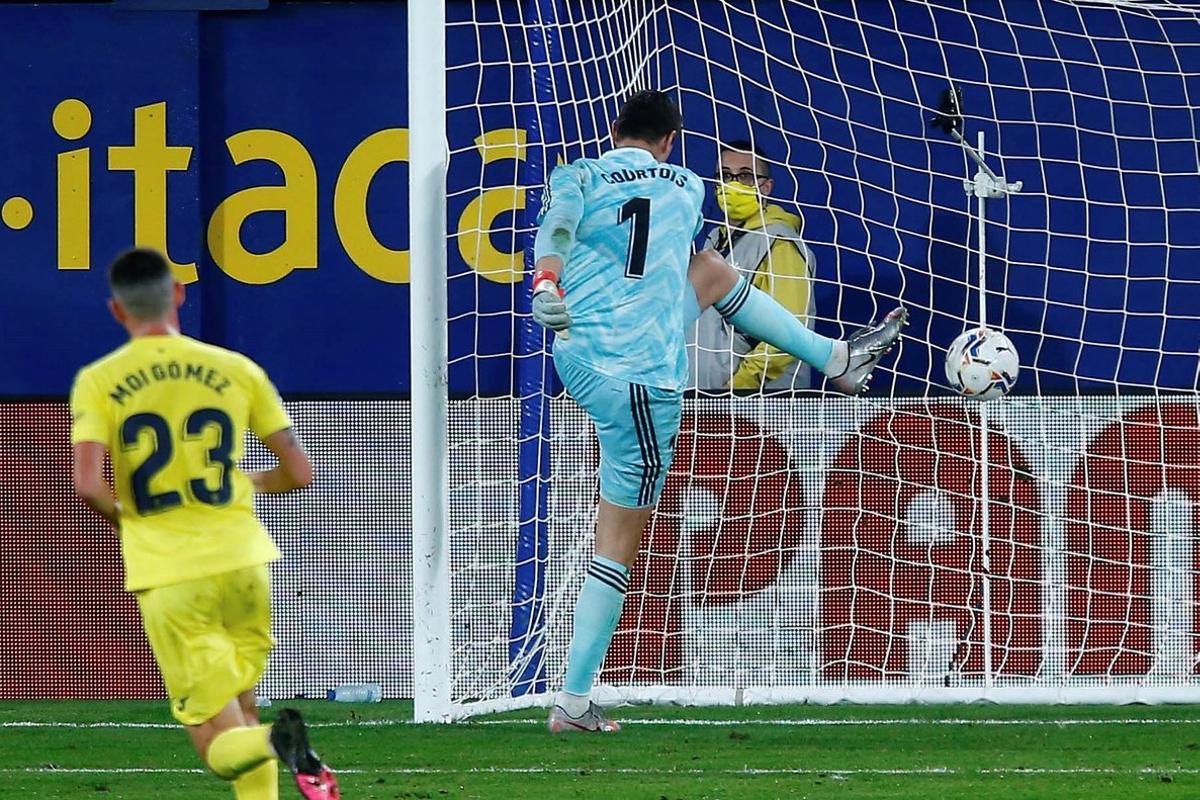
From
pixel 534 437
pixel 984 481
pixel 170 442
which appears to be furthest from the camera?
pixel 984 481

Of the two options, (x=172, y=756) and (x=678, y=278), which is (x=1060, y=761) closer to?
(x=678, y=278)

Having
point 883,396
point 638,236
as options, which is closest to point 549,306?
point 638,236

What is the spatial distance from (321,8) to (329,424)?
193 centimetres

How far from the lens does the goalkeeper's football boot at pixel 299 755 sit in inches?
179

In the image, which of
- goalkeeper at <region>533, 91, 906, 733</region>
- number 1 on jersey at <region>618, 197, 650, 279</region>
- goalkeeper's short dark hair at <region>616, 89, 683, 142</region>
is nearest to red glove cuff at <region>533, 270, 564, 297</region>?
goalkeeper at <region>533, 91, 906, 733</region>

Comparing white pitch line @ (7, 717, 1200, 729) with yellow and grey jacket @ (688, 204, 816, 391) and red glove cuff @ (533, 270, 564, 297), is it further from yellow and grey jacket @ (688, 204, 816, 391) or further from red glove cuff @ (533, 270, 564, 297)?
red glove cuff @ (533, 270, 564, 297)

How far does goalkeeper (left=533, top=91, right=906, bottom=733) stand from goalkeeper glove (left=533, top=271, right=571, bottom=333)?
33 centimetres

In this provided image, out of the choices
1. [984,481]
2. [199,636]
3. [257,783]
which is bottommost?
[257,783]

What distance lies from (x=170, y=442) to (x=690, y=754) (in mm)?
2590

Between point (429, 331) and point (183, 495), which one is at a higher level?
point (429, 331)

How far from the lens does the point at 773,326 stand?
7504mm

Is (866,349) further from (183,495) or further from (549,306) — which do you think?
(183,495)

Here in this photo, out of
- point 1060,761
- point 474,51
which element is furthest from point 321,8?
point 1060,761

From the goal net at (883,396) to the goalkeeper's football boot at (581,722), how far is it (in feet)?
2.85
